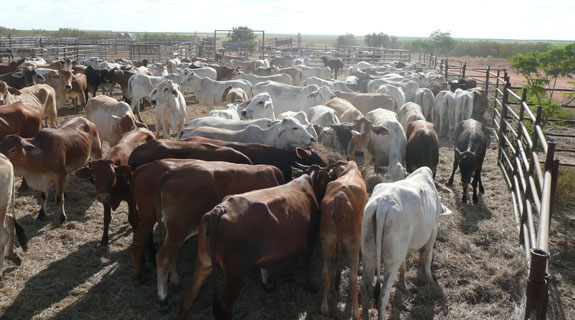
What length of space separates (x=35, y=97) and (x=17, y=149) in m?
4.85

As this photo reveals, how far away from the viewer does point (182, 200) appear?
15.0ft

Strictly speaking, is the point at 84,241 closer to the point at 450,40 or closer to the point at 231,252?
the point at 231,252

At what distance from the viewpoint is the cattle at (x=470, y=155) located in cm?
758

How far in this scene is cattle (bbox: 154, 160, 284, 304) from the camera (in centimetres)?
457

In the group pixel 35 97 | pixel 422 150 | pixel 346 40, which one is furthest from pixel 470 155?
pixel 346 40

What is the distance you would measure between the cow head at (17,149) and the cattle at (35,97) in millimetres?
3713

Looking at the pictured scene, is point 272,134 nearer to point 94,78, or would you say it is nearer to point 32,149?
point 32,149

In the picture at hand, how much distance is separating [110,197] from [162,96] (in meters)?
5.87

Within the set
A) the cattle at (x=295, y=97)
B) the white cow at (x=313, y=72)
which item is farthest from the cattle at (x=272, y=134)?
the white cow at (x=313, y=72)

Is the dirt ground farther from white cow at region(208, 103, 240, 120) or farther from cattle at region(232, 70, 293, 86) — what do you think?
cattle at region(232, 70, 293, 86)

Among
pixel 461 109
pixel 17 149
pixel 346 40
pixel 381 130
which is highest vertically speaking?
pixel 346 40

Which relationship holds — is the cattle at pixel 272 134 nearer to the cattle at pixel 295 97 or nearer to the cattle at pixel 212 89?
the cattle at pixel 295 97

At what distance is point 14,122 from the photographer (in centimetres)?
812

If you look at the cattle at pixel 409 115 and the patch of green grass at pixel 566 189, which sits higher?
the cattle at pixel 409 115
